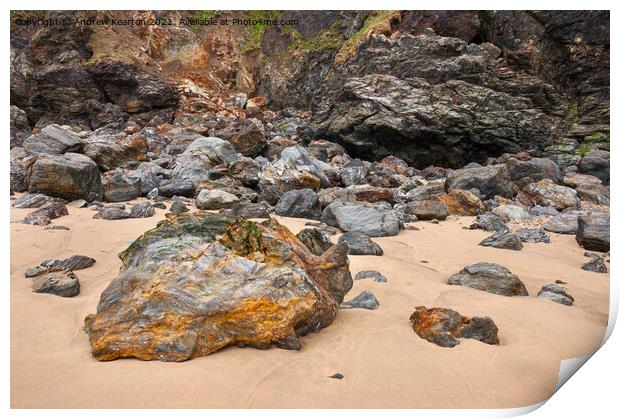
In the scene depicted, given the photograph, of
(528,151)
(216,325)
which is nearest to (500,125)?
(528,151)

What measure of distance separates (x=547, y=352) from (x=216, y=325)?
7.62 feet

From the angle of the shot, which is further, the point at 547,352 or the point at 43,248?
the point at 43,248

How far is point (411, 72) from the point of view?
51.9 feet

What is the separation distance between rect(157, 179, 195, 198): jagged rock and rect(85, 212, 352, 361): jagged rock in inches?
214

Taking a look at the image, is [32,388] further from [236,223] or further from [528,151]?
[528,151]

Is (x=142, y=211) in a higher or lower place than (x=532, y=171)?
lower

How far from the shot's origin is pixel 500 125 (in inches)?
599

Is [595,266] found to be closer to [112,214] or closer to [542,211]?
[542,211]

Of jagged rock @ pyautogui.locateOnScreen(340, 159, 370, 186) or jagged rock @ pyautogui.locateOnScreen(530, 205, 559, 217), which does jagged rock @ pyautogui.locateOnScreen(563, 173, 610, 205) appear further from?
jagged rock @ pyautogui.locateOnScreen(340, 159, 370, 186)

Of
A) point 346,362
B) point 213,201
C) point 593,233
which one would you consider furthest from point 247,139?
point 346,362

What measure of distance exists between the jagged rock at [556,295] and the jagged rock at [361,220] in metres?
2.51

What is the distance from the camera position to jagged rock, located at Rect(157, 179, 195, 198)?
8.62 metres

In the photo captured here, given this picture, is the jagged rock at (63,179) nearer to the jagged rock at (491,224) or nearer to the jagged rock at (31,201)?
the jagged rock at (31,201)

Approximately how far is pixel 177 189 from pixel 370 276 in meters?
5.37
